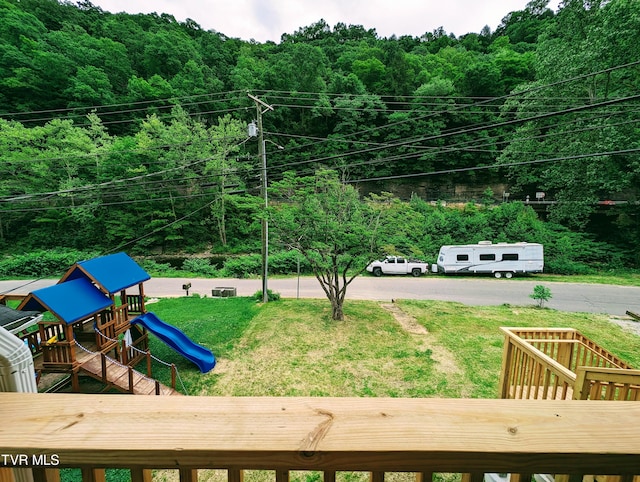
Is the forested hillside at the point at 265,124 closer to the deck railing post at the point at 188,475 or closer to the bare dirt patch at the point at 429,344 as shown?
the bare dirt patch at the point at 429,344

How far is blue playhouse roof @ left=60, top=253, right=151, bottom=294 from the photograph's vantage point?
5.92m

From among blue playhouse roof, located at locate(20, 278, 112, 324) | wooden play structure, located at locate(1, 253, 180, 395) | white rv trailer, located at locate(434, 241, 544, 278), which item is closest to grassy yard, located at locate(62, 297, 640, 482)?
wooden play structure, located at locate(1, 253, 180, 395)

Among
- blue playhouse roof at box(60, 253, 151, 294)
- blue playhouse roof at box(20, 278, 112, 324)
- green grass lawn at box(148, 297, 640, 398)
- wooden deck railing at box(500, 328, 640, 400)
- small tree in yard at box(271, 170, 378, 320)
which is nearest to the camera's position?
wooden deck railing at box(500, 328, 640, 400)

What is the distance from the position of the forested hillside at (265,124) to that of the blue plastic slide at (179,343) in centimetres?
473

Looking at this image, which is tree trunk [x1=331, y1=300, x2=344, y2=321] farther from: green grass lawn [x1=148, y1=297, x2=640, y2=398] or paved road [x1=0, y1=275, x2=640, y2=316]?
paved road [x1=0, y1=275, x2=640, y2=316]

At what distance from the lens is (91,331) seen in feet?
20.8

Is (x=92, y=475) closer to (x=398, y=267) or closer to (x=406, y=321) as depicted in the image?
(x=406, y=321)

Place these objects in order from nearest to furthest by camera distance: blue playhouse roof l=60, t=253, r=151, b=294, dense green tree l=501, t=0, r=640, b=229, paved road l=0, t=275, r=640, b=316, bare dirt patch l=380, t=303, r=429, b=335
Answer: blue playhouse roof l=60, t=253, r=151, b=294 < bare dirt patch l=380, t=303, r=429, b=335 < paved road l=0, t=275, r=640, b=316 < dense green tree l=501, t=0, r=640, b=229

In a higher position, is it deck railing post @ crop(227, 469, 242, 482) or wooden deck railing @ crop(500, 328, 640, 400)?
deck railing post @ crop(227, 469, 242, 482)

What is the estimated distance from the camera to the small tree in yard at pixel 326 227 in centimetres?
858

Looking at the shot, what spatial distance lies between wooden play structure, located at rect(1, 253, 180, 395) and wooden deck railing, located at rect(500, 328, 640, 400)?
5292 mm

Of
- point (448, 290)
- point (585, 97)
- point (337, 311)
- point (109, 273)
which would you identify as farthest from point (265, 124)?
point (109, 273)

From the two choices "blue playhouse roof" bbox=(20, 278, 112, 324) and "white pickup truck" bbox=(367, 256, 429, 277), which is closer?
"blue playhouse roof" bbox=(20, 278, 112, 324)

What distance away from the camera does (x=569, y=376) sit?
2.82 meters
